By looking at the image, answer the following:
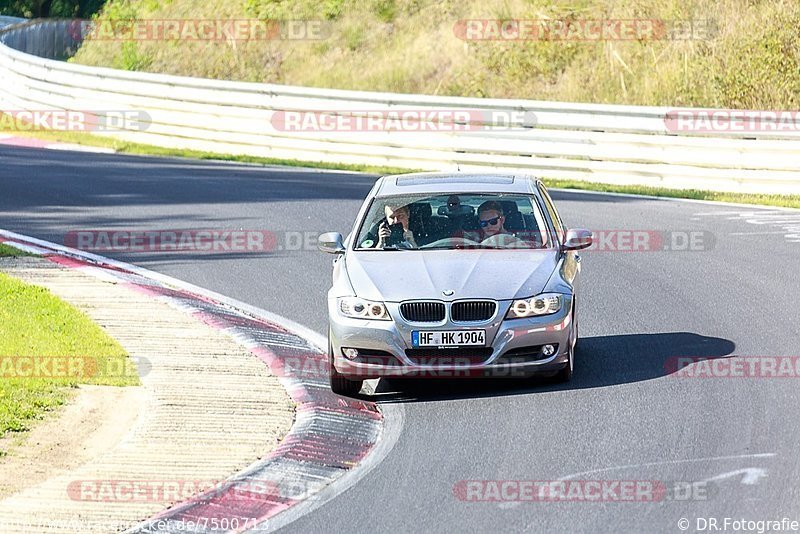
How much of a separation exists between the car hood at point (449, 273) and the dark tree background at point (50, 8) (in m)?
43.5

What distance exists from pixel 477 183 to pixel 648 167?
11163mm

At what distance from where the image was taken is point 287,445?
28.5 ft

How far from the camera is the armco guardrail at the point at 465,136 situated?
21.2 metres

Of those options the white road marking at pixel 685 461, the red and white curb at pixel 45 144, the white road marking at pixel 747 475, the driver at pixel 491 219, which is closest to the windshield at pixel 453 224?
the driver at pixel 491 219

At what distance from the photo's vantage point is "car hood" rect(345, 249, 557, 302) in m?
9.91

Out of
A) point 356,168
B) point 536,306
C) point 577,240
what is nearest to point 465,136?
point 356,168

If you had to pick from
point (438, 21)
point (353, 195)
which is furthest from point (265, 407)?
point (438, 21)

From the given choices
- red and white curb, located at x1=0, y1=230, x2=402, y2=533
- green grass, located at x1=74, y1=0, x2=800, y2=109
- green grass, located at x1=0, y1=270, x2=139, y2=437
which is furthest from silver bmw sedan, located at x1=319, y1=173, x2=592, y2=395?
green grass, located at x1=74, y1=0, x2=800, y2=109

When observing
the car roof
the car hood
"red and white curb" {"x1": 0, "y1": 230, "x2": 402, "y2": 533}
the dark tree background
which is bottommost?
"red and white curb" {"x1": 0, "y1": 230, "x2": 402, "y2": 533}

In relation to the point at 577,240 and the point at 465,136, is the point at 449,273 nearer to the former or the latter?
the point at 577,240

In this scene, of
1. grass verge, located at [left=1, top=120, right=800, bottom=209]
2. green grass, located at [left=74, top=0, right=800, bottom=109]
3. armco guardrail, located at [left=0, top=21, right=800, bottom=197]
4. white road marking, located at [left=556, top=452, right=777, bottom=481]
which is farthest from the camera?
green grass, located at [left=74, top=0, right=800, bottom=109]

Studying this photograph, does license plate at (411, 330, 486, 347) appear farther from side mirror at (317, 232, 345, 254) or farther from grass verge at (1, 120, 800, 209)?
grass verge at (1, 120, 800, 209)

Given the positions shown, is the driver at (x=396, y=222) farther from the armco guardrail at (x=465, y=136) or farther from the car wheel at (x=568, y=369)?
the armco guardrail at (x=465, y=136)

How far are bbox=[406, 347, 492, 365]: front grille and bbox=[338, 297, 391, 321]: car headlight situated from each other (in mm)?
371
